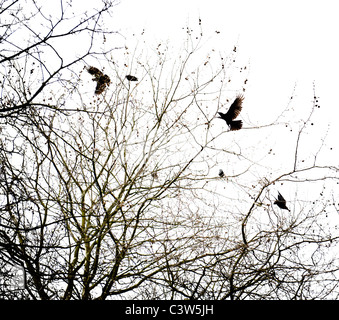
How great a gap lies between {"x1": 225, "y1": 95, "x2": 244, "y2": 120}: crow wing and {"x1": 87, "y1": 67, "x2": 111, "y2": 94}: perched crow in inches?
79.4

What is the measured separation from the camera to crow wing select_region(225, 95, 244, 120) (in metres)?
5.31

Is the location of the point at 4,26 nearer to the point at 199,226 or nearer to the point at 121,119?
the point at 121,119

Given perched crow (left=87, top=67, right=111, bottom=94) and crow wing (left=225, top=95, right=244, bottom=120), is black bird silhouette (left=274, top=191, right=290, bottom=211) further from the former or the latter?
perched crow (left=87, top=67, right=111, bottom=94)

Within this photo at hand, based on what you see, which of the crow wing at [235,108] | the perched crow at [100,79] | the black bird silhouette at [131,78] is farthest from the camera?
the black bird silhouette at [131,78]

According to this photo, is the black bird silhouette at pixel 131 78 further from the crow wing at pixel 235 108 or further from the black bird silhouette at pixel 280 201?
the black bird silhouette at pixel 280 201

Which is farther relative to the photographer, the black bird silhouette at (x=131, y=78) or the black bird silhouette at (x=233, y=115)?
the black bird silhouette at (x=131, y=78)

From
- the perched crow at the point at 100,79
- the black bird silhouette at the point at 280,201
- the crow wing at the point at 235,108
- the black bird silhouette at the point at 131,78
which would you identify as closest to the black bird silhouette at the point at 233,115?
the crow wing at the point at 235,108

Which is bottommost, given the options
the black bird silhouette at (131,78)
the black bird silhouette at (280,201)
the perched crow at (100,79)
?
the black bird silhouette at (280,201)

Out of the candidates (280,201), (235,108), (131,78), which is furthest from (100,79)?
(280,201)

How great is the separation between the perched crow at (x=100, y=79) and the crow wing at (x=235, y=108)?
2.02 meters

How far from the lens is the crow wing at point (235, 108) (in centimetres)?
531

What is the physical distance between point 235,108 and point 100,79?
84.4 inches

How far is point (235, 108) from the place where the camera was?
5.38 m
